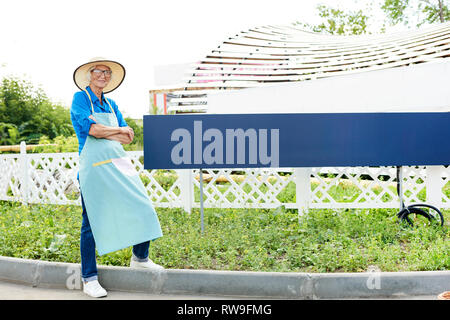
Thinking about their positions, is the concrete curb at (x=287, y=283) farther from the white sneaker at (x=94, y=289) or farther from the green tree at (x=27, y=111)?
the green tree at (x=27, y=111)

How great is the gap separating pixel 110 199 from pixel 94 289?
0.77 m

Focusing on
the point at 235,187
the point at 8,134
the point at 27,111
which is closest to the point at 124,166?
the point at 235,187

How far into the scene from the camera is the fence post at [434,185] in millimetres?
6309

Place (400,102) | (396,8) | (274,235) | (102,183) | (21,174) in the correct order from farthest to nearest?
(396,8), (400,102), (21,174), (274,235), (102,183)

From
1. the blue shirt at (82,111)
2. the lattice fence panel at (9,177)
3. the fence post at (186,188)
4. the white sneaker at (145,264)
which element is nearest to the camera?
the blue shirt at (82,111)

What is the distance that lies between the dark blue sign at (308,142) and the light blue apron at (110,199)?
182 cm

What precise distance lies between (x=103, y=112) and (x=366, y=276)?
2621mm

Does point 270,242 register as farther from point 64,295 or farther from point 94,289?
point 64,295

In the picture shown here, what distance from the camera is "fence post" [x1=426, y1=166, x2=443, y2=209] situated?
6309 millimetres

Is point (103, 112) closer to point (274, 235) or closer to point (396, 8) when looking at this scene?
point (274, 235)

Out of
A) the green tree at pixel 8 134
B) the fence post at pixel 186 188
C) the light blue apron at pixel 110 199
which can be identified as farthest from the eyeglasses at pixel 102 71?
the green tree at pixel 8 134

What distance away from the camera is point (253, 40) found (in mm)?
19938

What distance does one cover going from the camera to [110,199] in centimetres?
372

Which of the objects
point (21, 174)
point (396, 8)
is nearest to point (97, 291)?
point (21, 174)
